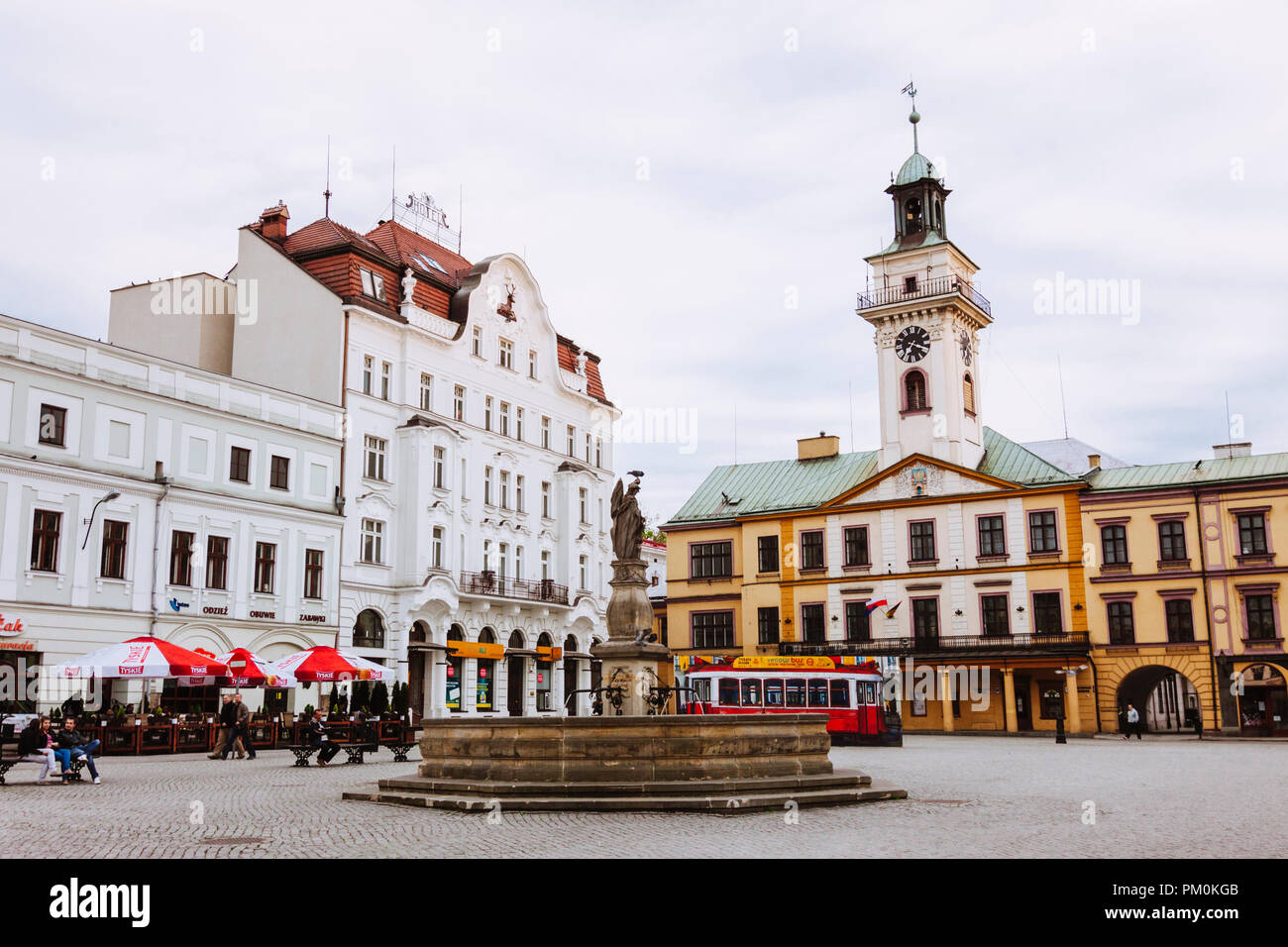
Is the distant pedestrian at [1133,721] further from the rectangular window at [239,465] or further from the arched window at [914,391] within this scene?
the rectangular window at [239,465]

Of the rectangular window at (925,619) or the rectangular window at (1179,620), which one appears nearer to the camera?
the rectangular window at (1179,620)

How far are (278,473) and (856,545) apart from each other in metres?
25.9

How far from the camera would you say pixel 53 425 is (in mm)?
33344

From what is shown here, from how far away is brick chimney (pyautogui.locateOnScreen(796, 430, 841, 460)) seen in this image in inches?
2381

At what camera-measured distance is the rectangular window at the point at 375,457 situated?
4425cm

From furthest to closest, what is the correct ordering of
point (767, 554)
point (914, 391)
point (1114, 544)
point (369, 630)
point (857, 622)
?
point (767, 554) → point (914, 391) → point (857, 622) → point (1114, 544) → point (369, 630)

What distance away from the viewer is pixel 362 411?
4397 centimetres

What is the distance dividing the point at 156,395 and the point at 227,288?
11.9m

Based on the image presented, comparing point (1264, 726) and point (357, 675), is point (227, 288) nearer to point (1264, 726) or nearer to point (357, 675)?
point (357, 675)

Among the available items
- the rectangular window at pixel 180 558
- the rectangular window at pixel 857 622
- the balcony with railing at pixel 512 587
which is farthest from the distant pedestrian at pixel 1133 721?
the rectangular window at pixel 180 558

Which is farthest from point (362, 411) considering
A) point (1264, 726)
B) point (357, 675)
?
point (1264, 726)

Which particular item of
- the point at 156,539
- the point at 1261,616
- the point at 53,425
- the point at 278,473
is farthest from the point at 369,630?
the point at 1261,616

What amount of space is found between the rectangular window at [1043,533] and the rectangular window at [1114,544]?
5.81 feet

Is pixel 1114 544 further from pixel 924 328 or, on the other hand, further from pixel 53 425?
pixel 53 425
